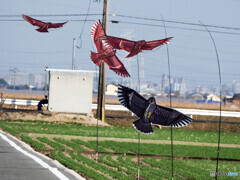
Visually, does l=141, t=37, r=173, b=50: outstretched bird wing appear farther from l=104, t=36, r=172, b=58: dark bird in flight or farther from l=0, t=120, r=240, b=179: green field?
l=0, t=120, r=240, b=179: green field

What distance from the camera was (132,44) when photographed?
57.4 ft

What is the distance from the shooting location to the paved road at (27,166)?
16.1 meters

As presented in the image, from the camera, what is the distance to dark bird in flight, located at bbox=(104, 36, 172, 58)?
17.1 m

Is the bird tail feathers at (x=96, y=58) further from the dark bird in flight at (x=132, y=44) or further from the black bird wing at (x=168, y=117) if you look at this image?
the black bird wing at (x=168, y=117)

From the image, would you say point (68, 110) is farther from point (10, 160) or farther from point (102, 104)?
point (10, 160)

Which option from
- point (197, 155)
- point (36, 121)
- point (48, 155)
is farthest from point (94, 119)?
point (48, 155)

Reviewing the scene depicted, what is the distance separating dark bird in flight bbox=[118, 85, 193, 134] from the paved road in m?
2.19

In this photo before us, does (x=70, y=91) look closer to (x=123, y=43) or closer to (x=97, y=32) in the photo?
(x=97, y=32)

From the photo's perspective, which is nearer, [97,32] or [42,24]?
[97,32]

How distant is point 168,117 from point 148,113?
1.71 feet

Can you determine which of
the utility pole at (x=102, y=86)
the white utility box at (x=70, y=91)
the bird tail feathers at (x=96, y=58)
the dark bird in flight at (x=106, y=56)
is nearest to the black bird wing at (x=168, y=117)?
the dark bird in flight at (x=106, y=56)

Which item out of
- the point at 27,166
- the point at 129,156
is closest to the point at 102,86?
the point at 129,156

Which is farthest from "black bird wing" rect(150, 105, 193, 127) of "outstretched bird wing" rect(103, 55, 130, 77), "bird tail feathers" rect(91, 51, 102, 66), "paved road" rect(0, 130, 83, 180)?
"bird tail feathers" rect(91, 51, 102, 66)

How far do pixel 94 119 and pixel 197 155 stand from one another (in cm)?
2062
